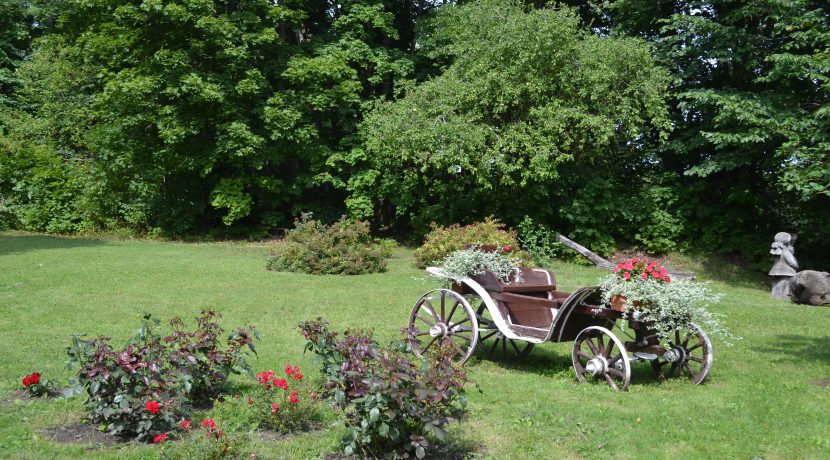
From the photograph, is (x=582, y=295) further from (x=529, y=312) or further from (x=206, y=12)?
(x=206, y=12)

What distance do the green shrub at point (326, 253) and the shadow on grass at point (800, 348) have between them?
26.6 feet

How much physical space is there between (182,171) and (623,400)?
754 inches

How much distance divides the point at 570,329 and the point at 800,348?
12.9 feet

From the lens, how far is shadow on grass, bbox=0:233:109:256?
1649 cm

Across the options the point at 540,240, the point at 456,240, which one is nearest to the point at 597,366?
the point at 456,240

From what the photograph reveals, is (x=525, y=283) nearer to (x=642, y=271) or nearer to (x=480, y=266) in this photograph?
(x=480, y=266)

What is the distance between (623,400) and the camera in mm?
6156

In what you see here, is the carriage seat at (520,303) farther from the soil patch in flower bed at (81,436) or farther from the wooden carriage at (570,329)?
the soil patch in flower bed at (81,436)

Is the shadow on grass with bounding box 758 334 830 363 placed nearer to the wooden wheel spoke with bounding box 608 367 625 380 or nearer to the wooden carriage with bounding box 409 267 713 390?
the wooden carriage with bounding box 409 267 713 390

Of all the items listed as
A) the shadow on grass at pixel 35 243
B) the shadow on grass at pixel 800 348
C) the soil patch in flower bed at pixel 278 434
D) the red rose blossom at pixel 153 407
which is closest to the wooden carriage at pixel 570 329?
the shadow on grass at pixel 800 348

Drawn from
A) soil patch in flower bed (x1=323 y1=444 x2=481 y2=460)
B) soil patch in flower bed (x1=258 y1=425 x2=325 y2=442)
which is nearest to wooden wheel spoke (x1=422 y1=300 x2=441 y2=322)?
soil patch in flower bed (x1=258 y1=425 x2=325 y2=442)

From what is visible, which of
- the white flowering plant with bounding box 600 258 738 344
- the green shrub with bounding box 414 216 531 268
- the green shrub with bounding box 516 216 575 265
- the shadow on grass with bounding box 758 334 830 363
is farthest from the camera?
the green shrub with bounding box 516 216 575 265

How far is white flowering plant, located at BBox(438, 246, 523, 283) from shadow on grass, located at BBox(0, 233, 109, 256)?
1208 centimetres

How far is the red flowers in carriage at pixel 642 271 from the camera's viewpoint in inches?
255
